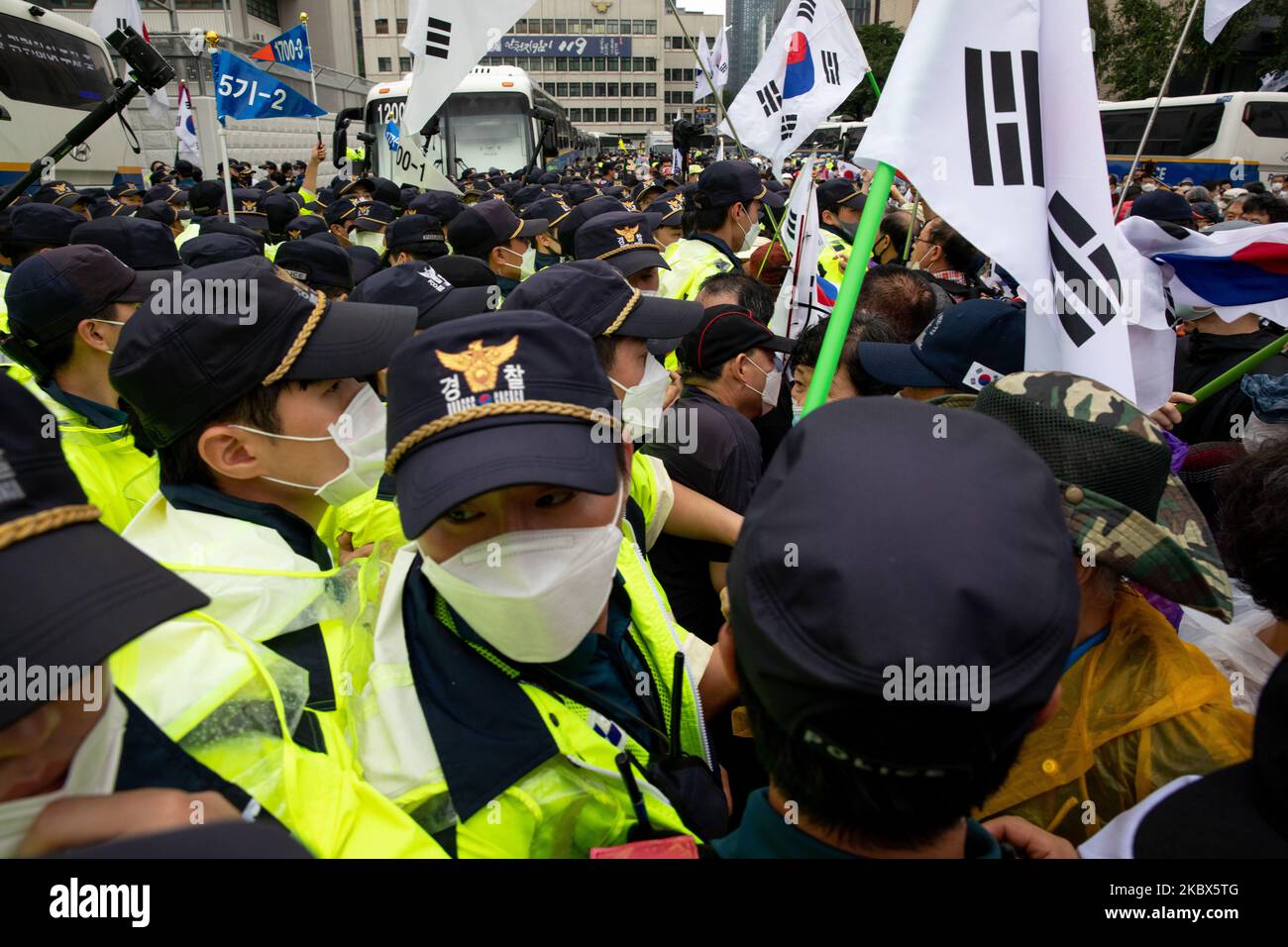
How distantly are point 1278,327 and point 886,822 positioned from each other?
4249 mm

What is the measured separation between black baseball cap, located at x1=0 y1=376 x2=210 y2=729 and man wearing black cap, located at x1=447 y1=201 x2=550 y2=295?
16.8ft

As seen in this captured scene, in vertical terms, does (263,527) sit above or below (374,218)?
below

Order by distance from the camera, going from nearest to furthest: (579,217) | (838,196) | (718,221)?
(718,221) < (579,217) < (838,196)

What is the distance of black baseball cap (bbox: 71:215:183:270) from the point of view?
4.82 meters

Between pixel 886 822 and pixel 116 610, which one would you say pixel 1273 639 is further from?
pixel 116 610

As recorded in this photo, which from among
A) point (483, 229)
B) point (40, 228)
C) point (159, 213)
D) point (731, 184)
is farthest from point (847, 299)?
point (159, 213)

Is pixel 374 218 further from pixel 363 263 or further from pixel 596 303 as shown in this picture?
pixel 596 303

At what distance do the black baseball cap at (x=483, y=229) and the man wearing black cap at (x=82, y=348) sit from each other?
10.8ft

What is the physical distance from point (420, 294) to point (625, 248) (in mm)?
1437

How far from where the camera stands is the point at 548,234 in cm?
901

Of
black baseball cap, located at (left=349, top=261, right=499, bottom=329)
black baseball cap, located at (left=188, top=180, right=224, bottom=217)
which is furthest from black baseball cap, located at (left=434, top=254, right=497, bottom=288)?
black baseball cap, located at (left=188, top=180, right=224, bottom=217)

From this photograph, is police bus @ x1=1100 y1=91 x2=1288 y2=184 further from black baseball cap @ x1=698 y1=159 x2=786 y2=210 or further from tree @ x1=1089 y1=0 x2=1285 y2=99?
black baseball cap @ x1=698 y1=159 x2=786 y2=210

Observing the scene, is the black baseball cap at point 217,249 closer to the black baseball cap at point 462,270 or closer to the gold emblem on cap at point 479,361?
the black baseball cap at point 462,270
